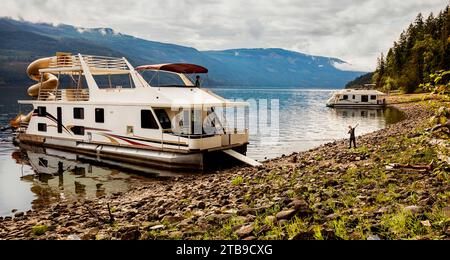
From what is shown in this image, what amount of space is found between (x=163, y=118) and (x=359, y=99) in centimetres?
6207

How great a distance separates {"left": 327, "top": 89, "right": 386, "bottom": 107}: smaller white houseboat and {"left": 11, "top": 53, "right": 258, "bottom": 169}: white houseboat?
5749cm

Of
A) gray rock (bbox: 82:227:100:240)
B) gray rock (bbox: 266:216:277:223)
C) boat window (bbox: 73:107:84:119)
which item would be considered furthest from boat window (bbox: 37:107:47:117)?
gray rock (bbox: 266:216:277:223)

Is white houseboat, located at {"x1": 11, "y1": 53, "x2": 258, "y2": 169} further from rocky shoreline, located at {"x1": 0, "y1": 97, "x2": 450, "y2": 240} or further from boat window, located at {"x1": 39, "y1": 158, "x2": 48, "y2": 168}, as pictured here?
rocky shoreline, located at {"x1": 0, "y1": 97, "x2": 450, "y2": 240}

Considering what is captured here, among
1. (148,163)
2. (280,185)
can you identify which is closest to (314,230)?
(280,185)

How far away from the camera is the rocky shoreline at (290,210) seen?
6480mm

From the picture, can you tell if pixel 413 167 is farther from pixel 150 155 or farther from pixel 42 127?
pixel 42 127

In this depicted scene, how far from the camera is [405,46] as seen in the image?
97188 mm

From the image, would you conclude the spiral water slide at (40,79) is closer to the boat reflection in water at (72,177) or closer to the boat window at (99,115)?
the boat reflection in water at (72,177)

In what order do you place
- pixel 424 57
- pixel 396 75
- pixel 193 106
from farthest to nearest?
pixel 396 75 → pixel 424 57 → pixel 193 106

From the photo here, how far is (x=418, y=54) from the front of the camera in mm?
84125

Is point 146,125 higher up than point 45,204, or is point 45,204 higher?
point 146,125

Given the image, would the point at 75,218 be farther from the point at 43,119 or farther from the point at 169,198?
the point at 43,119

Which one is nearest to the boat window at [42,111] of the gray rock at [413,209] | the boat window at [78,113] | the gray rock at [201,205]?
the boat window at [78,113]
